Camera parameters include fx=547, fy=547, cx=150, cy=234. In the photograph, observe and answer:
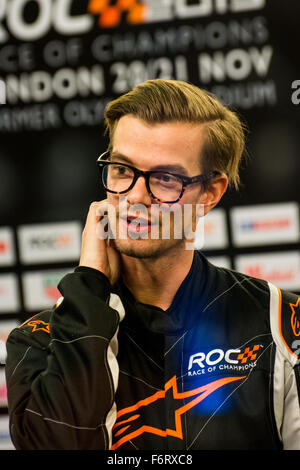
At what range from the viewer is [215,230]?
2340mm

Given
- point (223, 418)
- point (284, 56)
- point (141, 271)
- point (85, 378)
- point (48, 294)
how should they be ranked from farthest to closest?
point (48, 294), point (284, 56), point (141, 271), point (223, 418), point (85, 378)

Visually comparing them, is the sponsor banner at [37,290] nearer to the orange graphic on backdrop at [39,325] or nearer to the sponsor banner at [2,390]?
the sponsor banner at [2,390]

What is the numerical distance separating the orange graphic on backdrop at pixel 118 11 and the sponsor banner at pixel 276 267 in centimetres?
109

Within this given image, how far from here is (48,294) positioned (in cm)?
245

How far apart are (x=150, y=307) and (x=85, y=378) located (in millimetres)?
236

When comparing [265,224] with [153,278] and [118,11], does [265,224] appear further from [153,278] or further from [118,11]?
[153,278]

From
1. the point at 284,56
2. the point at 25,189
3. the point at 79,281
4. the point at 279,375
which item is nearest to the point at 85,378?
the point at 79,281

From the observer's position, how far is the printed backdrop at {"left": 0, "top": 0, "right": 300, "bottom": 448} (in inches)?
86.7

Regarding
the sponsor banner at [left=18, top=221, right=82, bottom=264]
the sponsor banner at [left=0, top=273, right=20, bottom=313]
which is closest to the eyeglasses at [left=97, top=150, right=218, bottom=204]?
the sponsor banner at [left=18, top=221, right=82, bottom=264]

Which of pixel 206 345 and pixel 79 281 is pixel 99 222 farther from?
pixel 206 345

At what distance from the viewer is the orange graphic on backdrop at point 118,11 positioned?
7.39ft

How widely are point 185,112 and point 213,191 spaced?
0.20 meters

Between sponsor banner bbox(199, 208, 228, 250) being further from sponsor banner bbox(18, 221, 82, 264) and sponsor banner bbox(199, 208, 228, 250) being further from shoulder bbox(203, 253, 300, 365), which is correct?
shoulder bbox(203, 253, 300, 365)

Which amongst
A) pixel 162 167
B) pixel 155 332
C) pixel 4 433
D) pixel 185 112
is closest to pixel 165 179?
pixel 162 167
